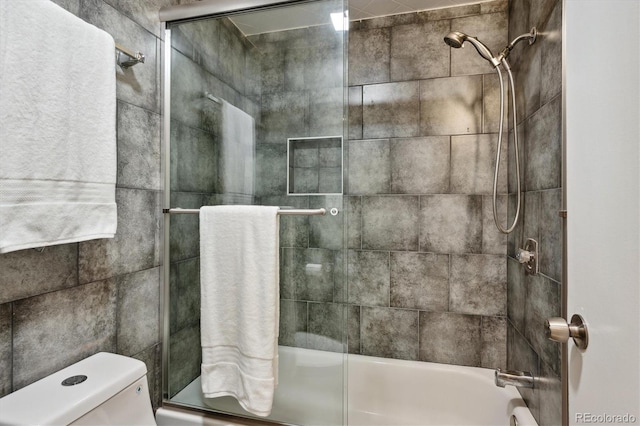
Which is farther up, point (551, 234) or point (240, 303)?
point (551, 234)

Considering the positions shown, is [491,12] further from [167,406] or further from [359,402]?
[167,406]

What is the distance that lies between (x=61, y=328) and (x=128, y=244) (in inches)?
14.1

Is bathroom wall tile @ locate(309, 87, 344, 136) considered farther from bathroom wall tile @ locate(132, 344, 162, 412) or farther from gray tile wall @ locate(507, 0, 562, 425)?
bathroom wall tile @ locate(132, 344, 162, 412)

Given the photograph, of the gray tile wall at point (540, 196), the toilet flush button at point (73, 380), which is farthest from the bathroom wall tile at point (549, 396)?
the toilet flush button at point (73, 380)

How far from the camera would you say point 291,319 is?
1.27 m

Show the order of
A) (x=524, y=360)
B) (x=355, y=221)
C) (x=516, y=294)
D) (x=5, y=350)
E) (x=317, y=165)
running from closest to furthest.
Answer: (x=5, y=350)
(x=317, y=165)
(x=524, y=360)
(x=516, y=294)
(x=355, y=221)

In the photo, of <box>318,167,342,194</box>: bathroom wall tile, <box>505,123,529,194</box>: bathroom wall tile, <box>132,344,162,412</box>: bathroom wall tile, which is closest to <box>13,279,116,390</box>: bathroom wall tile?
<box>132,344,162,412</box>: bathroom wall tile

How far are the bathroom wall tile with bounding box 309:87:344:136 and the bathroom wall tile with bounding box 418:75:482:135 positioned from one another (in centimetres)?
83

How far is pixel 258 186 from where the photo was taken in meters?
1.31

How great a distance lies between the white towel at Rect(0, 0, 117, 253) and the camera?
794 millimetres

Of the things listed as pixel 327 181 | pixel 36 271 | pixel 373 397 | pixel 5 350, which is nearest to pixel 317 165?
pixel 327 181

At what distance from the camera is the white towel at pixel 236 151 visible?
1328 mm

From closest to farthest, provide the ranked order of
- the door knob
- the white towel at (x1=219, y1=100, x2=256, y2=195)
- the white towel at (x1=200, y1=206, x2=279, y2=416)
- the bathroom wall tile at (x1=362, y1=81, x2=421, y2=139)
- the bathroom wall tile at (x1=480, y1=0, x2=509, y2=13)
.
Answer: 1. the door knob
2. the white towel at (x1=200, y1=206, x2=279, y2=416)
3. the white towel at (x1=219, y1=100, x2=256, y2=195)
4. the bathroom wall tile at (x1=480, y1=0, x2=509, y2=13)
5. the bathroom wall tile at (x1=362, y1=81, x2=421, y2=139)

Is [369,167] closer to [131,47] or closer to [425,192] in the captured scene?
[425,192]
